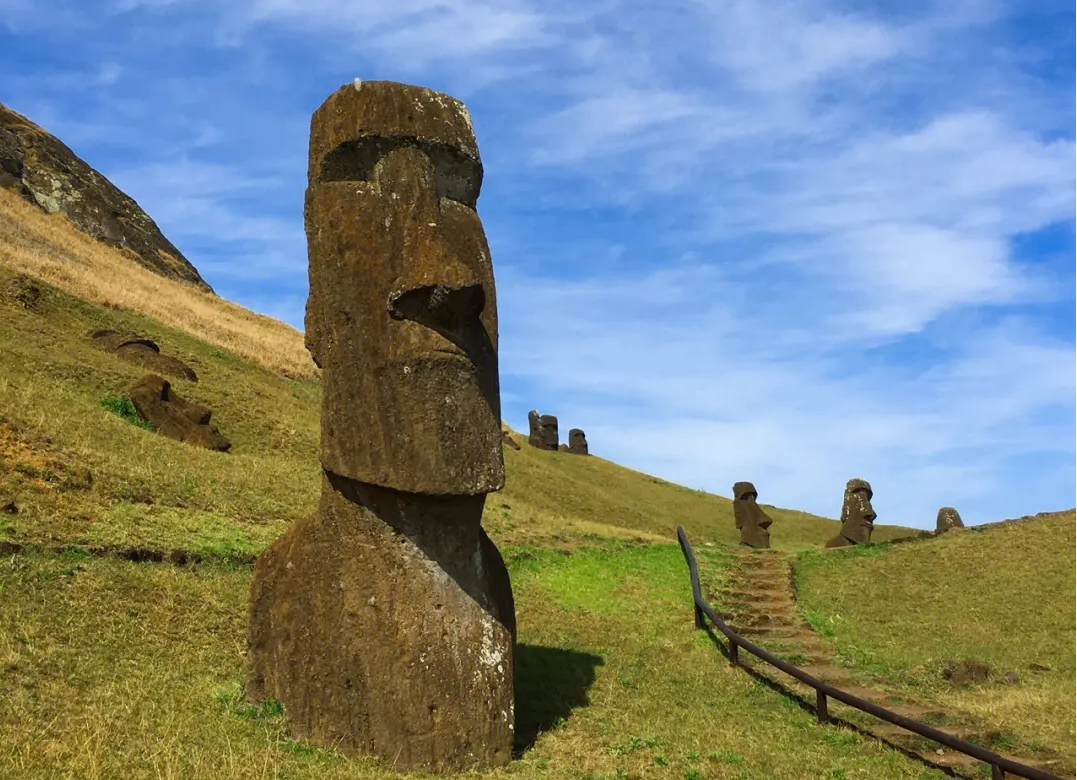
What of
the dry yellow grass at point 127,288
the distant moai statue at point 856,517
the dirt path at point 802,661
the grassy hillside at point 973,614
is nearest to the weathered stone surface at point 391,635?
the dirt path at point 802,661

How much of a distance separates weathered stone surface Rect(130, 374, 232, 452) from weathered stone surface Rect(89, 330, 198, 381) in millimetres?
4753

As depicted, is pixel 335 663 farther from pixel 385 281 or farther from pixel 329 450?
pixel 385 281

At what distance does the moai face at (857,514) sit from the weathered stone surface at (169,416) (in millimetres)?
19807

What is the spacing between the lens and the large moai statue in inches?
351

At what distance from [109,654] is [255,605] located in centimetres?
179

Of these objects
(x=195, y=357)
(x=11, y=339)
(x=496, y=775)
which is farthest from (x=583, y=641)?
(x=195, y=357)

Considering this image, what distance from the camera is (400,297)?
9086 mm

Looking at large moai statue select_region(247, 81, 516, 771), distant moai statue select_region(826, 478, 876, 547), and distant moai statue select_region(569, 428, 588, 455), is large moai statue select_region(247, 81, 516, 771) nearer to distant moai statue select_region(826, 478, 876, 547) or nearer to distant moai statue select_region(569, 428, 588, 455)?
distant moai statue select_region(826, 478, 876, 547)

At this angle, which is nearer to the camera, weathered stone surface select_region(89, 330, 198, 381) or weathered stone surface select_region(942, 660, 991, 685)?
weathered stone surface select_region(942, 660, 991, 685)

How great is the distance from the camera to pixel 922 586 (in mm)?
21766

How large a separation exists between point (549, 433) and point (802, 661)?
39262 mm

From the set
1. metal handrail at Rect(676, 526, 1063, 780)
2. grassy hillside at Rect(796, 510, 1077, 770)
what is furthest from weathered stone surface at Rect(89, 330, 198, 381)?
metal handrail at Rect(676, 526, 1063, 780)

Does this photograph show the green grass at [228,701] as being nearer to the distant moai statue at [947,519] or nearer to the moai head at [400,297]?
the moai head at [400,297]

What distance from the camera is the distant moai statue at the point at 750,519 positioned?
32875mm
